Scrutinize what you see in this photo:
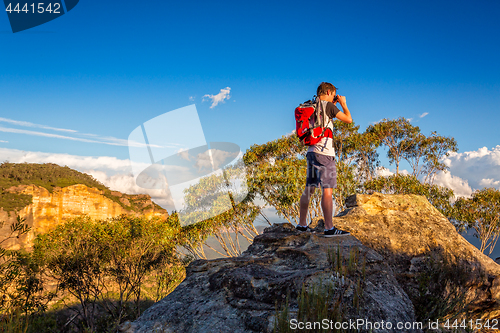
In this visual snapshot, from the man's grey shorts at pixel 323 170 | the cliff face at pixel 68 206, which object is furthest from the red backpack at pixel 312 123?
the cliff face at pixel 68 206

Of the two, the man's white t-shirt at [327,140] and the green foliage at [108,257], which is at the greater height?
the man's white t-shirt at [327,140]

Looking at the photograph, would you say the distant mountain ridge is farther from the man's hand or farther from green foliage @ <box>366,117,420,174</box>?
the man's hand

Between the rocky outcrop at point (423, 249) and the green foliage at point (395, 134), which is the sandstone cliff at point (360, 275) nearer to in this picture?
the rocky outcrop at point (423, 249)

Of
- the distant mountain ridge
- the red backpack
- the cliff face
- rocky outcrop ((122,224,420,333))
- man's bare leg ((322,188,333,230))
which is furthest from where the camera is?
the cliff face

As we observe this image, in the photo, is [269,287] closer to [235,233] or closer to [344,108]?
[344,108]

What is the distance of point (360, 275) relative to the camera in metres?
3.37

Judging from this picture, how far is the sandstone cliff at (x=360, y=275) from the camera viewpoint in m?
2.89

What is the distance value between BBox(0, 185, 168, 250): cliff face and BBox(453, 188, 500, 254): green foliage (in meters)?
42.7

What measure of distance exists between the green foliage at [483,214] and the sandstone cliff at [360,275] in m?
16.9

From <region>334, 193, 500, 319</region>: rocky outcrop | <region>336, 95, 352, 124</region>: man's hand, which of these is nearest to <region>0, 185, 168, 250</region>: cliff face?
<region>334, 193, 500, 319</region>: rocky outcrop

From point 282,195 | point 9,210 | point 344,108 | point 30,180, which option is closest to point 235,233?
point 282,195

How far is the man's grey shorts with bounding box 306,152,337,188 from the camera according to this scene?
5223mm

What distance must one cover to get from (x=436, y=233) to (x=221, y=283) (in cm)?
526

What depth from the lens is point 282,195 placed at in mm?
14922
